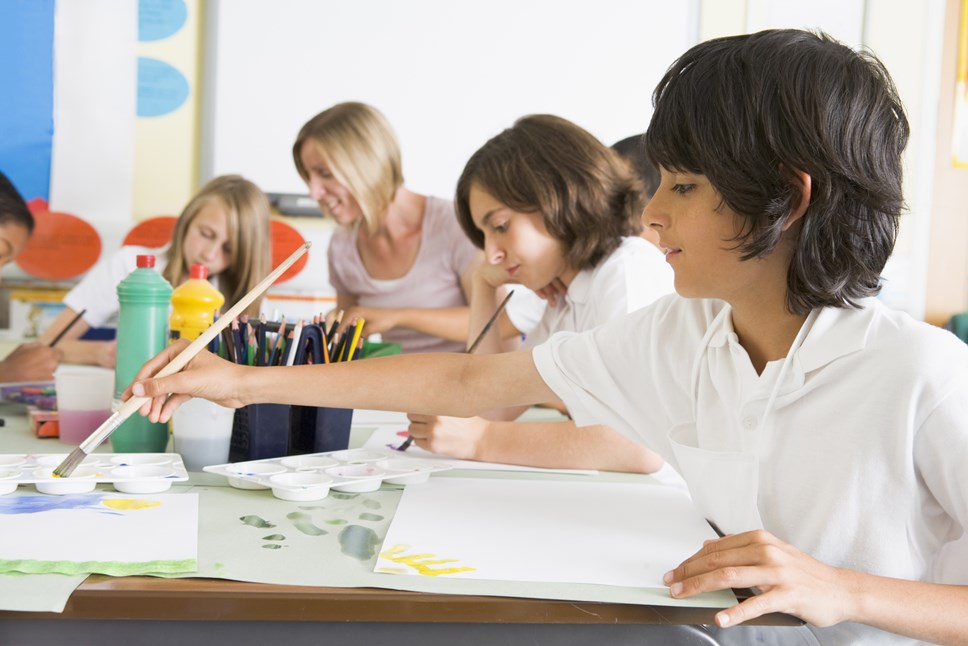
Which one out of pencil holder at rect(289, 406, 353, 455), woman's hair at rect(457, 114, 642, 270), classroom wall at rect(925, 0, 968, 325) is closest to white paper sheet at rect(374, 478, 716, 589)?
pencil holder at rect(289, 406, 353, 455)

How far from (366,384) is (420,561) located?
0.32 meters

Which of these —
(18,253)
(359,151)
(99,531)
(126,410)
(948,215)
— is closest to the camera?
(99,531)

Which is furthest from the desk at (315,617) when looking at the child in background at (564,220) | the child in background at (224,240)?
the child in background at (224,240)

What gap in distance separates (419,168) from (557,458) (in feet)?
6.71

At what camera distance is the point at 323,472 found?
99cm

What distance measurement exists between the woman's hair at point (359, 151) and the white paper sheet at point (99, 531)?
1618 mm

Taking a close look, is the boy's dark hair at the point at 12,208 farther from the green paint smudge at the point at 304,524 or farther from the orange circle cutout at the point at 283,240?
the green paint smudge at the point at 304,524

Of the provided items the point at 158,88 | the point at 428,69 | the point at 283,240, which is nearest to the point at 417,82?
the point at 428,69

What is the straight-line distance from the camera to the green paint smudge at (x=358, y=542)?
2.47 feet

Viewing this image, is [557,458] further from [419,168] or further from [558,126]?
[419,168]

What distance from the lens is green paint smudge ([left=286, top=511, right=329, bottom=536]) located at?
2.65ft

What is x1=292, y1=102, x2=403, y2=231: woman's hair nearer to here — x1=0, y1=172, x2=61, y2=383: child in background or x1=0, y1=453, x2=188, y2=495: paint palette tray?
x1=0, y1=172, x2=61, y2=383: child in background

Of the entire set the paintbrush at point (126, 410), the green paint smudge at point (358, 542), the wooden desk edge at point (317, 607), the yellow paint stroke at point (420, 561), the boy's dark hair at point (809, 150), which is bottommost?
the green paint smudge at point (358, 542)

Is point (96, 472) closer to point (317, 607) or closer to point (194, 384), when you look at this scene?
point (194, 384)
